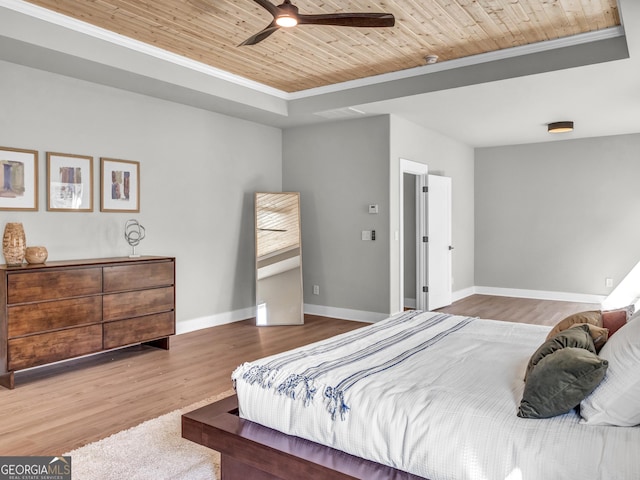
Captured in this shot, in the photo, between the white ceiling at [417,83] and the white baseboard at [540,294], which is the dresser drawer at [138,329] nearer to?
the white ceiling at [417,83]

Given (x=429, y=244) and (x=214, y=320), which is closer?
(x=214, y=320)

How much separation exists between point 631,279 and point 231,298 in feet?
18.9

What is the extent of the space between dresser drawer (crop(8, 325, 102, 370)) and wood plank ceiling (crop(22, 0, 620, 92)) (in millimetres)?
2479

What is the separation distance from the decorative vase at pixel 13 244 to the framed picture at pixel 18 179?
0.29m

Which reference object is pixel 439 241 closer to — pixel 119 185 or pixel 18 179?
pixel 119 185

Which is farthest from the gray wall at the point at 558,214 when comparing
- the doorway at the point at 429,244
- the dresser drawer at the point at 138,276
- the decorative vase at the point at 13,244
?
the decorative vase at the point at 13,244

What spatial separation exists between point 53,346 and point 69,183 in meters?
1.49

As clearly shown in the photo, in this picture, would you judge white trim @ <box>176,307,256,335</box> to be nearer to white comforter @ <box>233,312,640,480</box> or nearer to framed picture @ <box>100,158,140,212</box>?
framed picture @ <box>100,158,140,212</box>

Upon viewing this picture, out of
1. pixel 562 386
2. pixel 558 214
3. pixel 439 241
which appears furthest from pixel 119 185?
pixel 558 214

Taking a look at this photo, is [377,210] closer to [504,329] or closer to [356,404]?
[504,329]

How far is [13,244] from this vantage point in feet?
12.2

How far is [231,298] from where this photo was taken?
5.98m

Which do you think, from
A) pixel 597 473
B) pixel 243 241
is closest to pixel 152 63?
pixel 243 241

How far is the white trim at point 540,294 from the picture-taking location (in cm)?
729
